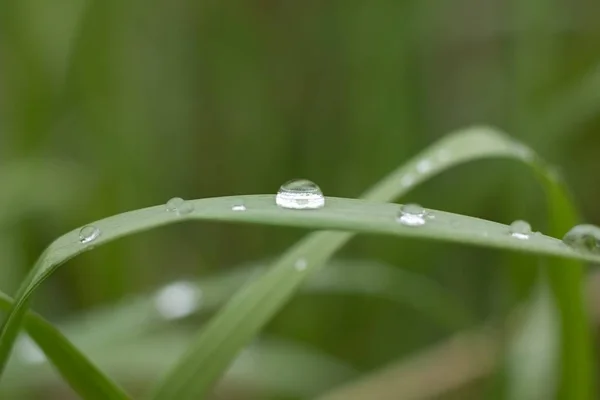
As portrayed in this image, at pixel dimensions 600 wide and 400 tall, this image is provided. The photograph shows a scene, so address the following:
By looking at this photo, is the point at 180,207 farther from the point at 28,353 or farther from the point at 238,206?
the point at 28,353

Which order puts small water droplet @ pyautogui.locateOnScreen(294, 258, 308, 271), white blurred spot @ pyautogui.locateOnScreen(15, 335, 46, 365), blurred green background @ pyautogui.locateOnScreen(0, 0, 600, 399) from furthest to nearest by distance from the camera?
1. blurred green background @ pyautogui.locateOnScreen(0, 0, 600, 399)
2. white blurred spot @ pyautogui.locateOnScreen(15, 335, 46, 365)
3. small water droplet @ pyautogui.locateOnScreen(294, 258, 308, 271)

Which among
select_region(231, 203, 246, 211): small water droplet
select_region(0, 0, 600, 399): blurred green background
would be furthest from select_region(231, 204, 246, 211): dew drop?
select_region(0, 0, 600, 399): blurred green background

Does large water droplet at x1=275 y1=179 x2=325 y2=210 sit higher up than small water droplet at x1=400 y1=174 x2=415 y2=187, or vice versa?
small water droplet at x1=400 y1=174 x2=415 y2=187

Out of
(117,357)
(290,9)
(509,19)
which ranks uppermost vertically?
(290,9)

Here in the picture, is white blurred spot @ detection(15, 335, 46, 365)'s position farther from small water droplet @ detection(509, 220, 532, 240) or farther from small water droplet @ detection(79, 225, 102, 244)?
small water droplet @ detection(509, 220, 532, 240)

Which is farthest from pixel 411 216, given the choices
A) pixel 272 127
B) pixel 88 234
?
pixel 272 127

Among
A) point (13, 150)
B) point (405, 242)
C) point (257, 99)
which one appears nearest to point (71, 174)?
point (13, 150)

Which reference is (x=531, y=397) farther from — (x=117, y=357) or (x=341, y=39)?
(x=341, y=39)

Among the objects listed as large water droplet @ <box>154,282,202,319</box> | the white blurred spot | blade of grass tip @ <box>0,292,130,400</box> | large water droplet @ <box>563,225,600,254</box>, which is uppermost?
large water droplet @ <box>154,282,202,319</box>
